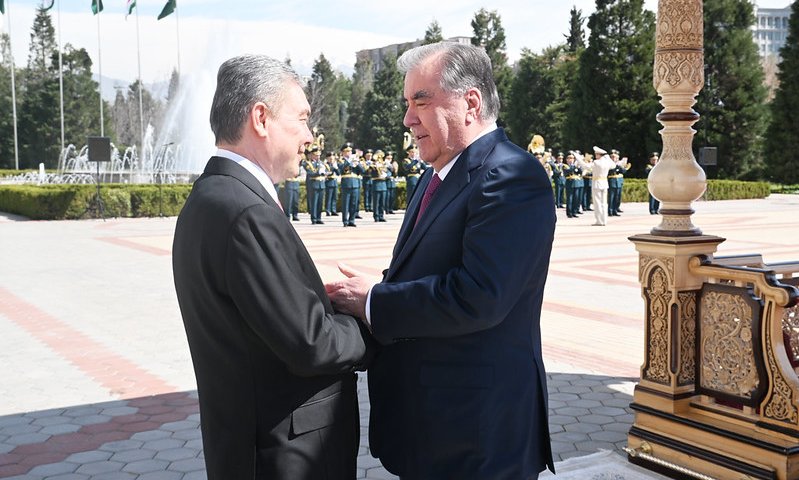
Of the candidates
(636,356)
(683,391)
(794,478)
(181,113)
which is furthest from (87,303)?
(181,113)

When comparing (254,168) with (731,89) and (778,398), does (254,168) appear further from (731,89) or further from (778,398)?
(731,89)

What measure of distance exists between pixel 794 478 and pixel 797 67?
37.5 m

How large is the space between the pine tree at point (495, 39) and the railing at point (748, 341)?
45397mm

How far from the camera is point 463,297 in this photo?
6.74 feet

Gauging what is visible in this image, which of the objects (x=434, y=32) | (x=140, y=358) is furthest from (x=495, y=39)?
(x=140, y=358)

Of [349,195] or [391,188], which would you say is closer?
[349,195]

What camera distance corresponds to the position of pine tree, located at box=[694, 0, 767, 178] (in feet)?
121

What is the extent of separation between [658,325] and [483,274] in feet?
8.21

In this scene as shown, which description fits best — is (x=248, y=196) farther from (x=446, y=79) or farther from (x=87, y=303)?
(x=87, y=303)

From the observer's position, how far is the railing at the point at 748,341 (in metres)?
3.68

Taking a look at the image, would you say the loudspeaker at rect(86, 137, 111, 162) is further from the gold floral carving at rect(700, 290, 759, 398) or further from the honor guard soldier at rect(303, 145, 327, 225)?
the gold floral carving at rect(700, 290, 759, 398)

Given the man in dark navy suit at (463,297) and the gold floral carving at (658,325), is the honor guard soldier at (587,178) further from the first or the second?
the man in dark navy suit at (463,297)

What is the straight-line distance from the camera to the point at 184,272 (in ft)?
6.67

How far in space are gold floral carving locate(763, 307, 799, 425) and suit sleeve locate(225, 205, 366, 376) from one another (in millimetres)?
2535
